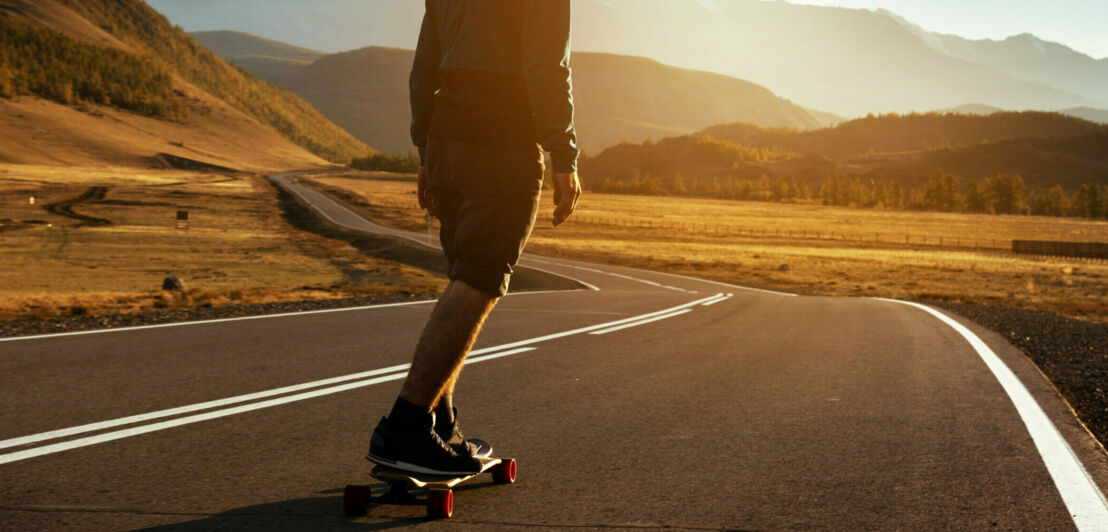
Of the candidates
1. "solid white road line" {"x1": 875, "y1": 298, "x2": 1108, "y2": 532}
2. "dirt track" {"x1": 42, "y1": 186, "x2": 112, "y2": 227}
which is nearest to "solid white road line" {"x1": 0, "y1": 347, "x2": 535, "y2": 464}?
"solid white road line" {"x1": 875, "y1": 298, "x2": 1108, "y2": 532}

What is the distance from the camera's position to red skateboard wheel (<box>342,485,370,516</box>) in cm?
285

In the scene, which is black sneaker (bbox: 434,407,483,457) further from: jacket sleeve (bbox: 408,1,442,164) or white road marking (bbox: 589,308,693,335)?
white road marking (bbox: 589,308,693,335)

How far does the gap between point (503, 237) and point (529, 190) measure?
21 cm

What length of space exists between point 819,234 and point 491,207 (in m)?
105

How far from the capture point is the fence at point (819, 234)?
297ft

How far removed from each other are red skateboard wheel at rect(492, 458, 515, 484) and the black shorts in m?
0.69

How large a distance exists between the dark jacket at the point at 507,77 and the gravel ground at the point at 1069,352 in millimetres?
3551

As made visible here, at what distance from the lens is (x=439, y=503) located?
2.86 metres

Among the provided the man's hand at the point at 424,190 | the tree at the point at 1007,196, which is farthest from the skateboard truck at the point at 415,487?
the tree at the point at 1007,196

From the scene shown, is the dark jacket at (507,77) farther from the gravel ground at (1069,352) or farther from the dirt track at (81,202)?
the dirt track at (81,202)

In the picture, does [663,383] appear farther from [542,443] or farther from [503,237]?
[503,237]

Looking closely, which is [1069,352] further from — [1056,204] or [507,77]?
[1056,204]

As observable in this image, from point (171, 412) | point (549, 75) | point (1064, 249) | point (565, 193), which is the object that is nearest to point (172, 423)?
point (171, 412)

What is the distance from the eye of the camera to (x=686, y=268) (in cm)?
4950
